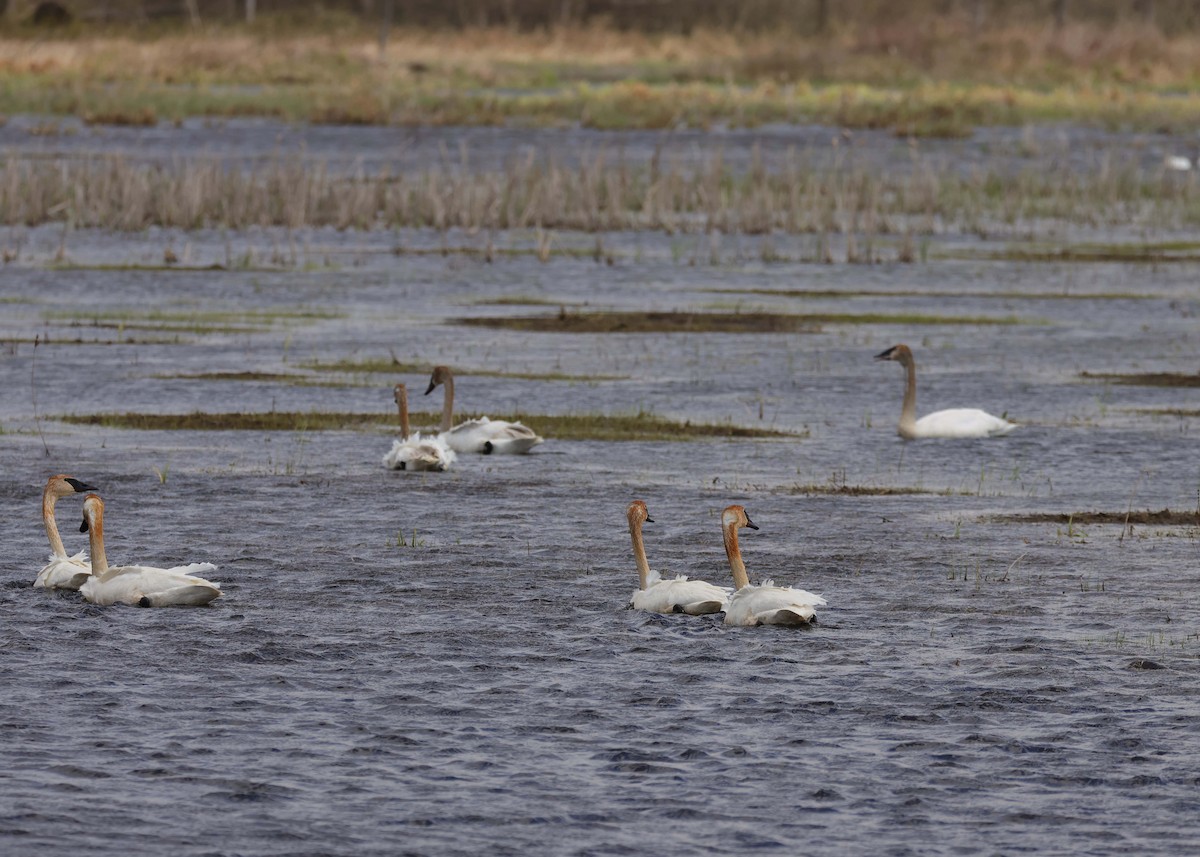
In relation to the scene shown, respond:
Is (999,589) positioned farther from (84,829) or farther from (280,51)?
(280,51)

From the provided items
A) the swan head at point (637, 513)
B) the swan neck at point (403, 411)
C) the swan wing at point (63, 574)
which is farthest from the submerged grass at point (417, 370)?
the swan wing at point (63, 574)

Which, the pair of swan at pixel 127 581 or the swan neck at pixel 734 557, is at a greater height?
the swan neck at pixel 734 557

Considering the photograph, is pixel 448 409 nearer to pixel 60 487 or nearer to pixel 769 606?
pixel 60 487

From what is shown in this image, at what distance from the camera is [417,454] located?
16641 millimetres

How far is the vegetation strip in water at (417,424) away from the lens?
18.9m

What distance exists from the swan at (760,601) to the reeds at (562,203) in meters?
21.9

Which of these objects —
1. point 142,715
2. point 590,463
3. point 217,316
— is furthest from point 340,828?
point 217,316

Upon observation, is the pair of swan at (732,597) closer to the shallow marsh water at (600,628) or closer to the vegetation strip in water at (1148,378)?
the shallow marsh water at (600,628)

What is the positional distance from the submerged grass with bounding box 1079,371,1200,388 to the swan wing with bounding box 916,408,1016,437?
4.27 metres

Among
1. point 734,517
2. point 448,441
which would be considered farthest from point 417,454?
point 734,517

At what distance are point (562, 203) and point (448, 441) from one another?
19.6 m

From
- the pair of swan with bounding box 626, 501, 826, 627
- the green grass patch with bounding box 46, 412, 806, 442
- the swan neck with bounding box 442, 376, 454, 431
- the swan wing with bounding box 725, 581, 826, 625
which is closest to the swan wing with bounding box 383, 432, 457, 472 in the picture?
the swan neck with bounding box 442, 376, 454, 431

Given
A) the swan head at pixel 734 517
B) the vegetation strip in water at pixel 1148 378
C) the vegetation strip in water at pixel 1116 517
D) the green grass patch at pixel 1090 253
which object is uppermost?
the swan head at pixel 734 517

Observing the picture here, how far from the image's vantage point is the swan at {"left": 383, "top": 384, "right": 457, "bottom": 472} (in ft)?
54.7
